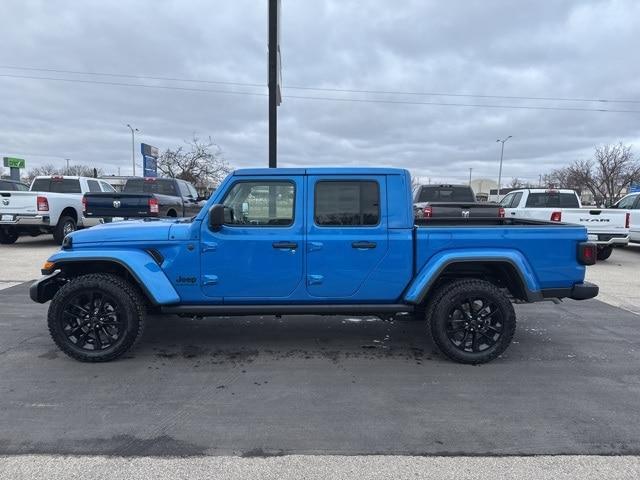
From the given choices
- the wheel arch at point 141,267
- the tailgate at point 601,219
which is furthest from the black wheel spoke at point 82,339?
the tailgate at point 601,219

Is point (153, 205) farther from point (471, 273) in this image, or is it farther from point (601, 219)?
point (601, 219)

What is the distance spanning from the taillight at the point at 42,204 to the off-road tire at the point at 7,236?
1.94 meters

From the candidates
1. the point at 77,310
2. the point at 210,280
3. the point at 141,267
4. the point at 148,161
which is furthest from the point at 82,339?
the point at 148,161

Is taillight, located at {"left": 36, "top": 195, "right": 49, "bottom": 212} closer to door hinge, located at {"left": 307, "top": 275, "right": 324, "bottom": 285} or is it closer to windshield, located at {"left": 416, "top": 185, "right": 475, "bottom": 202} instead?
door hinge, located at {"left": 307, "top": 275, "right": 324, "bottom": 285}

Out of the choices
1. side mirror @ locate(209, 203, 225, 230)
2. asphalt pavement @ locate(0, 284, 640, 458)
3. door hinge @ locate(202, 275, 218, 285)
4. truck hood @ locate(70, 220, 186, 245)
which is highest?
side mirror @ locate(209, 203, 225, 230)

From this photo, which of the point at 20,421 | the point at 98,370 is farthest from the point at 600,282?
the point at 20,421

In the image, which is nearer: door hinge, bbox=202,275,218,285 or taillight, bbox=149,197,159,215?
door hinge, bbox=202,275,218,285

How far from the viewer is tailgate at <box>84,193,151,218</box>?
10258 millimetres

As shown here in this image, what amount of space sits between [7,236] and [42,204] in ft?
7.94

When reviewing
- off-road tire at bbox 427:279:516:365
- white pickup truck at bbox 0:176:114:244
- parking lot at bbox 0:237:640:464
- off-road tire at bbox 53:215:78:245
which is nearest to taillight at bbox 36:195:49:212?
white pickup truck at bbox 0:176:114:244

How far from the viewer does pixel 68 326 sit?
413cm

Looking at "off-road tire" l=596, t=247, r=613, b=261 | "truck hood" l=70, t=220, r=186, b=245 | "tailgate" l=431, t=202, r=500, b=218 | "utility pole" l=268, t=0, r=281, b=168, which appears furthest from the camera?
"off-road tire" l=596, t=247, r=613, b=261

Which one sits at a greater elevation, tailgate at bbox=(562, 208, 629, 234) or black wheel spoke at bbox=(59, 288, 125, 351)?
tailgate at bbox=(562, 208, 629, 234)

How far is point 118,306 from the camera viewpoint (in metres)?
4.06
